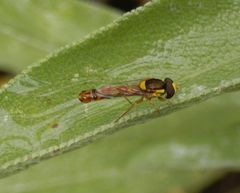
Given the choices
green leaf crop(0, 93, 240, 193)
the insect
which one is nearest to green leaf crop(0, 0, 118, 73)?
green leaf crop(0, 93, 240, 193)

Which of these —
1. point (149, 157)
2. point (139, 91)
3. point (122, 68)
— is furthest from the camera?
point (149, 157)

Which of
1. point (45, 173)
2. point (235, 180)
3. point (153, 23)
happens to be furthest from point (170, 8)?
point (235, 180)

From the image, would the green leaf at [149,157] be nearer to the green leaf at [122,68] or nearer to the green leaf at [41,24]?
the green leaf at [41,24]

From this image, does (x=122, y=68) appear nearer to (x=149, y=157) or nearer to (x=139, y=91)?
(x=139, y=91)

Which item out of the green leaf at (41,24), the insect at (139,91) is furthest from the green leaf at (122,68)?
the green leaf at (41,24)

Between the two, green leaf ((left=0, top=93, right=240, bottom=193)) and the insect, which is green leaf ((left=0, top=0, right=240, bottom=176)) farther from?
green leaf ((left=0, top=93, right=240, bottom=193))

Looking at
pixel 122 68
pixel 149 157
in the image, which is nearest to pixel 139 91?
pixel 122 68
